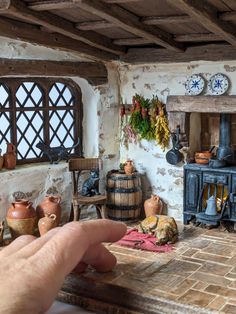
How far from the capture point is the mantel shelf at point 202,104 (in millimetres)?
6117

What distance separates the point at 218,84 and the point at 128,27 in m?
1.59

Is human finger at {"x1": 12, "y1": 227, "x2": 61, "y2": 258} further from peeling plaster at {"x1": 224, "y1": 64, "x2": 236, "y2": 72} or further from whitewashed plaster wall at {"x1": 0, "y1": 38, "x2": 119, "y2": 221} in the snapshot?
peeling plaster at {"x1": 224, "y1": 64, "x2": 236, "y2": 72}

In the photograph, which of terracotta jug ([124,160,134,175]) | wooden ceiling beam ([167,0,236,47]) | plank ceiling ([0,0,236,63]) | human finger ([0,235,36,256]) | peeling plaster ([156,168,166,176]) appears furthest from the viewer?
peeling plaster ([156,168,166,176])

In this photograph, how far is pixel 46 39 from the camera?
19.5ft

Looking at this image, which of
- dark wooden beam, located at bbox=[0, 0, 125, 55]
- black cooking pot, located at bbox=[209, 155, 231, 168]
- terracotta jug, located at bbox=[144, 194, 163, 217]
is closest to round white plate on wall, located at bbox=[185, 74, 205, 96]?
black cooking pot, located at bbox=[209, 155, 231, 168]

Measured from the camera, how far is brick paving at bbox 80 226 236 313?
4.23 metres

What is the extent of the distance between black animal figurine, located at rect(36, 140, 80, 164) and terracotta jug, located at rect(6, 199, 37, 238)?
0.99m

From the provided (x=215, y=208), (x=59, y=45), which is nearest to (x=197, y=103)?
(x=215, y=208)

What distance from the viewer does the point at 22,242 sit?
4.30 metres

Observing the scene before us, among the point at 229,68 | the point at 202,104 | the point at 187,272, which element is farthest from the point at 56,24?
the point at 187,272

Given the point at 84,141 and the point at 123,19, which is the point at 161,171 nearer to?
the point at 84,141

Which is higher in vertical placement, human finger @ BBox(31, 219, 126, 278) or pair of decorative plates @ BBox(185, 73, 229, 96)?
pair of decorative plates @ BBox(185, 73, 229, 96)

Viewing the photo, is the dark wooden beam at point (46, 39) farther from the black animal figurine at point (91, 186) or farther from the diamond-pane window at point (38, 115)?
the black animal figurine at point (91, 186)

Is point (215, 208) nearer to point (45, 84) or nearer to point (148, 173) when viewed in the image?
point (148, 173)
